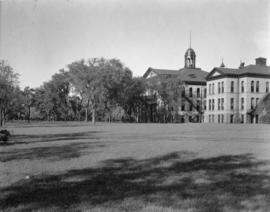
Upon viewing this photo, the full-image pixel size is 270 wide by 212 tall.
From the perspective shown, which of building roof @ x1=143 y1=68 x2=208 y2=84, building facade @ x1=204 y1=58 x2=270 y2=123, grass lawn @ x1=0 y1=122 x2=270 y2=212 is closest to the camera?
grass lawn @ x1=0 y1=122 x2=270 y2=212

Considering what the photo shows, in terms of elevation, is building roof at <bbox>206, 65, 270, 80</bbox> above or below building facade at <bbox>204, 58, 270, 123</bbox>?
above

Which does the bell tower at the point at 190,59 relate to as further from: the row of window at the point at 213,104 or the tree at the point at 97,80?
the tree at the point at 97,80

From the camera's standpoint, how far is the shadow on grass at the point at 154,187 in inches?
250

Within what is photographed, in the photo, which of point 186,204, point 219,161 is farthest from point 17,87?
point 186,204

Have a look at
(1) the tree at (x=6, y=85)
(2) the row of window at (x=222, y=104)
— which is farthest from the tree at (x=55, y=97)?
(1) the tree at (x=6, y=85)

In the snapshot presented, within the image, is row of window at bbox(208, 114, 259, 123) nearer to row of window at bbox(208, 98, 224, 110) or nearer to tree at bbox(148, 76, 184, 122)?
row of window at bbox(208, 98, 224, 110)

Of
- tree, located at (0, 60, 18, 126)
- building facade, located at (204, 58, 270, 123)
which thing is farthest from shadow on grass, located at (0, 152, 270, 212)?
building facade, located at (204, 58, 270, 123)

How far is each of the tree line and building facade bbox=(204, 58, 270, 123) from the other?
8.60 metres

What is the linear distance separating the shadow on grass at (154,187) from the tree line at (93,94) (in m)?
31.9

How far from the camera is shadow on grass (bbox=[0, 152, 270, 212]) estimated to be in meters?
6.36

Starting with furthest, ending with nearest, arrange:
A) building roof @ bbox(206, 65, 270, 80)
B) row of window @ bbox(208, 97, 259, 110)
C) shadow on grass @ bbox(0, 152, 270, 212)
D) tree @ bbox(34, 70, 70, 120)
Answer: tree @ bbox(34, 70, 70, 120), row of window @ bbox(208, 97, 259, 110), building roof @ bbox(206, 65, 270, 80), shadow on grass @ bbox(0, 152, 270, 212)

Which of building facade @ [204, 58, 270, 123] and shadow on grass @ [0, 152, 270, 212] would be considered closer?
shadow on grass @ [0, 152, 270, 212]

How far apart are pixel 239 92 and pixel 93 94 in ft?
99.7

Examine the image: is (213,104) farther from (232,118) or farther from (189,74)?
(189,74)
